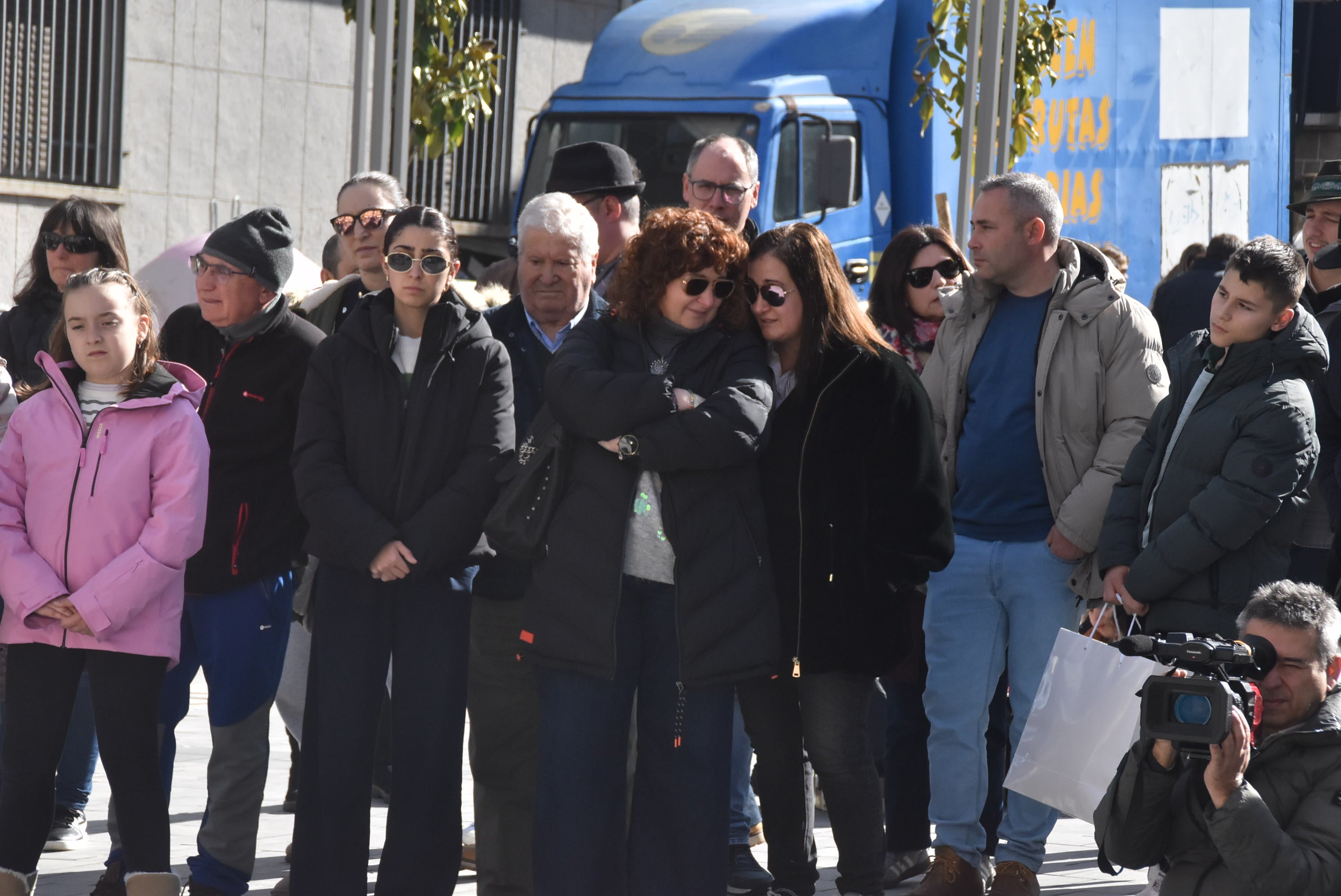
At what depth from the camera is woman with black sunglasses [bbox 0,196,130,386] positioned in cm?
570

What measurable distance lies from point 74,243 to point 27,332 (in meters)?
0.37

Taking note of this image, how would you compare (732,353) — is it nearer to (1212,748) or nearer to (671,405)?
(671,405)

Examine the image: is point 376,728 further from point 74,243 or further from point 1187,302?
point 1187,302

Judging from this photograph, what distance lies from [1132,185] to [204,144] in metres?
7.82

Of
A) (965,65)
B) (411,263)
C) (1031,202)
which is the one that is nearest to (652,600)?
(411,263)

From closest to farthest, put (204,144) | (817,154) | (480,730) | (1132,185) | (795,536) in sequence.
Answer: (795,536)
(480,730)
(817,154)
(1132,185)
(204,144)

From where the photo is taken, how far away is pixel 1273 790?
361cm

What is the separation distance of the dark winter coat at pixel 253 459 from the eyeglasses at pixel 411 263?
474 mm

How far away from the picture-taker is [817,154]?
12.2 meters

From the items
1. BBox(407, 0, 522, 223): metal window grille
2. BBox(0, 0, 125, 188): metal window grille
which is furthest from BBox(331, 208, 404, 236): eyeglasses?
BBox(407, 0, 522, 223): metal window grille

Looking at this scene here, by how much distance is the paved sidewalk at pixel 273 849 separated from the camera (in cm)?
522

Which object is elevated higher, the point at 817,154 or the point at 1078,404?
the point at 817,154

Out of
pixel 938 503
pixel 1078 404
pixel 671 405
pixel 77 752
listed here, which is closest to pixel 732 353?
pixel 671 405

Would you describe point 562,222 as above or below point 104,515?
above
